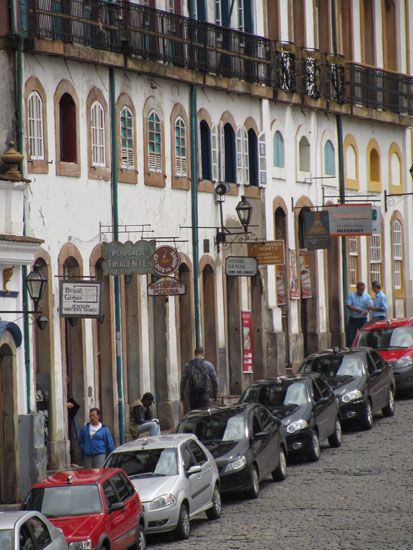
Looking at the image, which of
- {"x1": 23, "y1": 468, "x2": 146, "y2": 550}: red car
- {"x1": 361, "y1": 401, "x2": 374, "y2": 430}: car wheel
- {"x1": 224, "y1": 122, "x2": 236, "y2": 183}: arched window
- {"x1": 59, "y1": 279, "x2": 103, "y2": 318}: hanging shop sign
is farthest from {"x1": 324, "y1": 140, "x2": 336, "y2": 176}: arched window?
{"x1": 23, "y1": 468, "x2": 146, "y2": 550}: red car

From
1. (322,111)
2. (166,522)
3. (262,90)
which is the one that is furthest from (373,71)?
(166,522)

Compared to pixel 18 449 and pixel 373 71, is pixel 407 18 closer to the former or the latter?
pixel 373 71

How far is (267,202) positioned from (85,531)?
81.4 feet

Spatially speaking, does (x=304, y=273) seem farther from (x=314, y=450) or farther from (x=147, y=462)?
(x=147, y=462)

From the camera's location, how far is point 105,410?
39906 millimetres

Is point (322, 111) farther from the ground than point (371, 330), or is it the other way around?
point (322, 111)

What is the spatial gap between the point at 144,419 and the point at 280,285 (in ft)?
46.2

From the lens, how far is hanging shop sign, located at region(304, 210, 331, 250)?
51.3 m

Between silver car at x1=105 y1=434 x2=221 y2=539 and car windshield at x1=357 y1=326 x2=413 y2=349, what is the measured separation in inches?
646

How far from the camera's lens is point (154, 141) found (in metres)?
43.0

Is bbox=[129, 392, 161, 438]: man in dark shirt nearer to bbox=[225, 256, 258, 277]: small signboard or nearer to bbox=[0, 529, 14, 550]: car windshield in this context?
bbox=[225, 256, 258, 277]: small signboard

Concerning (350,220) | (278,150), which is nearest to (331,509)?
(278,150)

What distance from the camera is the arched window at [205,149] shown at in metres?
46.1

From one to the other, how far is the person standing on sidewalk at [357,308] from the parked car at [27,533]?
29.4m
